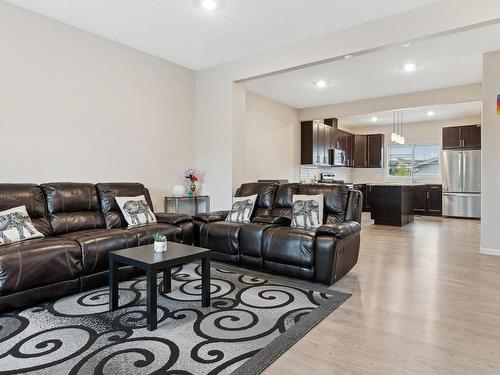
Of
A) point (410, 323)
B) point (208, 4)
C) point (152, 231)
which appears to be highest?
point (208, 4)

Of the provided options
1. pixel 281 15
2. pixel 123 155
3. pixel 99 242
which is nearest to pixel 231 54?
pixel 281 15

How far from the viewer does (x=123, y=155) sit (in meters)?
4.38

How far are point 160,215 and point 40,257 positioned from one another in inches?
63.6

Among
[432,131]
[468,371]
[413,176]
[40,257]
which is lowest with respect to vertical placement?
[468,371]

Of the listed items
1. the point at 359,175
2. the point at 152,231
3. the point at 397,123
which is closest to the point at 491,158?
the point at 152,231

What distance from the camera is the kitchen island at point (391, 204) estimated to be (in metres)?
6.86

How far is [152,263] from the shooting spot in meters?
2.22

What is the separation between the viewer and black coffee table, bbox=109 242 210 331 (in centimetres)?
216

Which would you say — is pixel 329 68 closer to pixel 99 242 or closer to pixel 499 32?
pixel 499 32

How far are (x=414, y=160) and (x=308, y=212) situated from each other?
7.29m

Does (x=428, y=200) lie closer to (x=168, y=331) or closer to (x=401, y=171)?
(x=401, y=171)

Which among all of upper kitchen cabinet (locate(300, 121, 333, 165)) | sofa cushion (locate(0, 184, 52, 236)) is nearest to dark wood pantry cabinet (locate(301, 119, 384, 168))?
upper kitchen cabinet (locate(300, 121, 333, 165))

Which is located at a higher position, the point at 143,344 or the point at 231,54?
the point at 231,54

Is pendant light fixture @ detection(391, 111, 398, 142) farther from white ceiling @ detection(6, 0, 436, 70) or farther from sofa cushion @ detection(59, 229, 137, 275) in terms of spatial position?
sofa cushion @ detection(59, 229, 137, 275)
